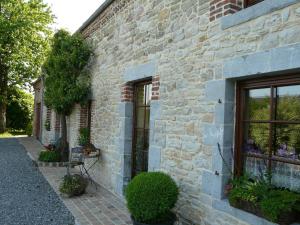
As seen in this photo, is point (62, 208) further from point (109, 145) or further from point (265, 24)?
point (265, 24)

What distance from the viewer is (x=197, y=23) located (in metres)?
4.56

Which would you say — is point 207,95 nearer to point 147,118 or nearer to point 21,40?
point 147,118

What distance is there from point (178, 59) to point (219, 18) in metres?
1.00

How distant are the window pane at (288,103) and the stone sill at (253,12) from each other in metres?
0.82

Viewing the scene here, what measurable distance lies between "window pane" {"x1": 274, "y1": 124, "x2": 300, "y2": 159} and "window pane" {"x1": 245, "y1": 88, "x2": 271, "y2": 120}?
22 centimetres

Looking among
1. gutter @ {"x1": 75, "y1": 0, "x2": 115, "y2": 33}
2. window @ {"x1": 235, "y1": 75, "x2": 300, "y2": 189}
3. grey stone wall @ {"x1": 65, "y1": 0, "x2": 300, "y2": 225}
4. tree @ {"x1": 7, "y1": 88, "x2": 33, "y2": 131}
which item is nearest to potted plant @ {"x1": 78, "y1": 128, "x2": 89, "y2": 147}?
grey stone wall @ {"x1": 65, "y1": 0, "x2": 300, "y2": 225}

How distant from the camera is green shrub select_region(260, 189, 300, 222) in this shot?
3.10 meters

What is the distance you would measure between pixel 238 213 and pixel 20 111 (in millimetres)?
26193

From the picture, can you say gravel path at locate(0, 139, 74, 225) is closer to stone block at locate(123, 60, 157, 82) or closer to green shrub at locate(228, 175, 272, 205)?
stone block at locate(123, 60, 157, 82)

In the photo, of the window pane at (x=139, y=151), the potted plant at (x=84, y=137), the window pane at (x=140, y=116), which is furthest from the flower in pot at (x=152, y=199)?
the potted plant at (x=84, y=137)

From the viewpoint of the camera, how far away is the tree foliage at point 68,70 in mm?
9102

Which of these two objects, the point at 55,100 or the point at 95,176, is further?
the point at 55,100

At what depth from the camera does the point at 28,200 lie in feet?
21.7

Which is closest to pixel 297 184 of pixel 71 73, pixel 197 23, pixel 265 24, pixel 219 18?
pixel 265 24
